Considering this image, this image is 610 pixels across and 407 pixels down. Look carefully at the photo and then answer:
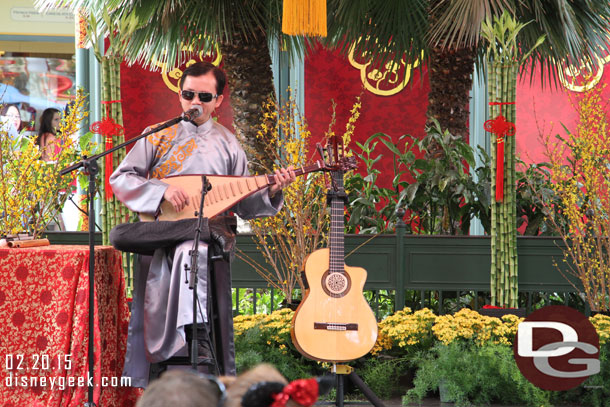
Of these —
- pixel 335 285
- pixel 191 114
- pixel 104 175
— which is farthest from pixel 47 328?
pixel 104 175

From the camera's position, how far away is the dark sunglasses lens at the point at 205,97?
382 cm

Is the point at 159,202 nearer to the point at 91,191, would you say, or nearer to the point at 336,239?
the point at 91,191

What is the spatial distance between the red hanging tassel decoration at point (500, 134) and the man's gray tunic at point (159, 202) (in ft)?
7.63

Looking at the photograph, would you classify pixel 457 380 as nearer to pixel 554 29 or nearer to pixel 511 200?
pixel 511 200

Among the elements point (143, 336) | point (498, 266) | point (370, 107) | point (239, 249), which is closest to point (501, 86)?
point (498, 266)

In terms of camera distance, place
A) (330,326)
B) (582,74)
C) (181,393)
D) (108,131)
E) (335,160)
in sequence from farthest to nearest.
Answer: (582,74), (108,131), (330,326), (335,160), (181,393)

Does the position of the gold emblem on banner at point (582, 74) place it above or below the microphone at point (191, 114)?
above

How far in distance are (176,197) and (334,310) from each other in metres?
1.25

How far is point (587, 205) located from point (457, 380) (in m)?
1.87

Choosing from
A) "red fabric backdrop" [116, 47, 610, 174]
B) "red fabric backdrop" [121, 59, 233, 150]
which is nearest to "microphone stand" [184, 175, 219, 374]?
"red fabric backdrop" [116, 47, 610, 174]

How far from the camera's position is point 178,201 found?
12.1 feet

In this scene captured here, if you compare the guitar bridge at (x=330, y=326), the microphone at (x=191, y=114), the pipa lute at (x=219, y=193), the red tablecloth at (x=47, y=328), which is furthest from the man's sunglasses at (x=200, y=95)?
the guitar bridge at (x=330, y=326)

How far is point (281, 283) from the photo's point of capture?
20.5ft

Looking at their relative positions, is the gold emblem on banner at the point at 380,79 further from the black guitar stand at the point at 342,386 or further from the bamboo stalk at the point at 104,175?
the black guitar stand at the point at 342,386
